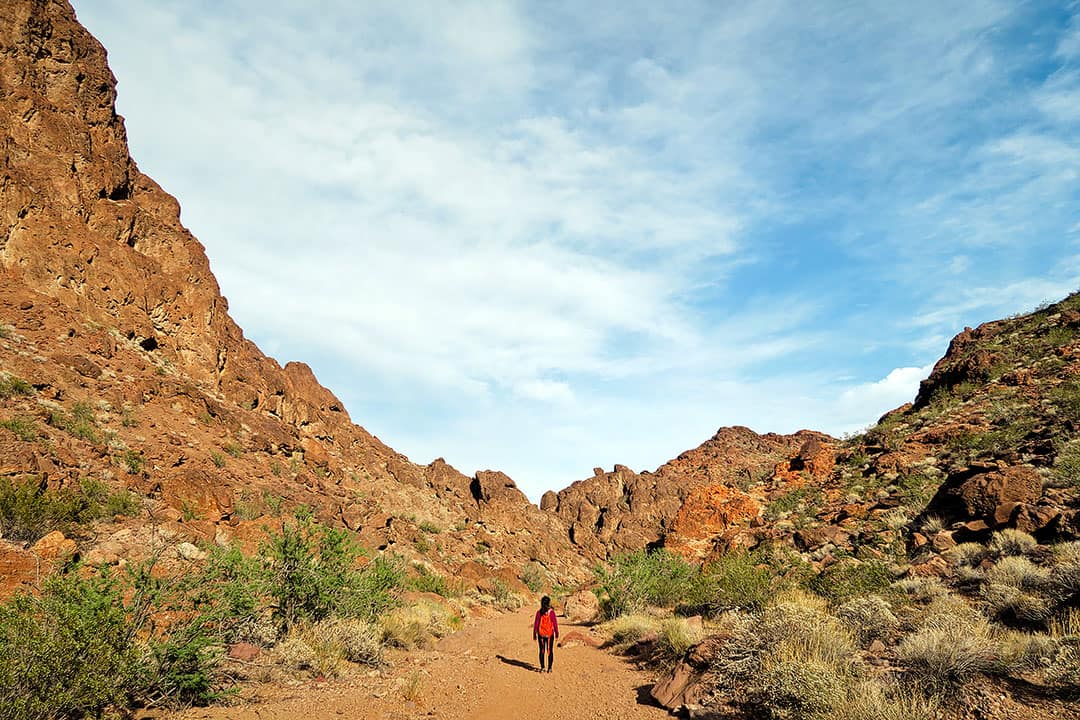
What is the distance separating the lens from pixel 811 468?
868 inches

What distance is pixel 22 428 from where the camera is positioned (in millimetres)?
15719

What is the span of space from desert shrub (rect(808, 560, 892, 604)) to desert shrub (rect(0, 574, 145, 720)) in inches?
429

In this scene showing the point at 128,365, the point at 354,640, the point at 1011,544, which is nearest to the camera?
the point at 1011,544

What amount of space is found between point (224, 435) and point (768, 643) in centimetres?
2718

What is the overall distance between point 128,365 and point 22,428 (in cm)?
917

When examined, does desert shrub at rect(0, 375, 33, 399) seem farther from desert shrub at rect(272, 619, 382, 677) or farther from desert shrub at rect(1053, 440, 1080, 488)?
desert shrub at rect(1053, 440, 1080, 488)

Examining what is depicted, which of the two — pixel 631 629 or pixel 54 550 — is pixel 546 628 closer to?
pixel 631 629

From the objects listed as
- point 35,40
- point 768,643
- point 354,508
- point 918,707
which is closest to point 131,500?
point 354,508

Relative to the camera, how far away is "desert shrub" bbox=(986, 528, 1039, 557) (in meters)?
8.99

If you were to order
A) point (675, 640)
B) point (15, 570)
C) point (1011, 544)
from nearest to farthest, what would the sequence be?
point (15, 570)
point (1011, 544)
point (675, 640)

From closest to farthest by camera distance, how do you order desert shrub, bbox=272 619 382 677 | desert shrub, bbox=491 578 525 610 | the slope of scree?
desert shrub, bbox=272 619 382 677
the slope of scree
desert shrub, bbox=491 578 525 610

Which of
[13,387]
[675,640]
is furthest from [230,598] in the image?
[13,387]

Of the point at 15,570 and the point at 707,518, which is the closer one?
the point at 15,570

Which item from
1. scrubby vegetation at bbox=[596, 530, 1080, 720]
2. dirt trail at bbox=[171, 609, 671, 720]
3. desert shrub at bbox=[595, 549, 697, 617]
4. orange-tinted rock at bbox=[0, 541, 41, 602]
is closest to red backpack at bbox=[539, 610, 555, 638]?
dirt trail at bbox=[171, 609, 671, 720]
